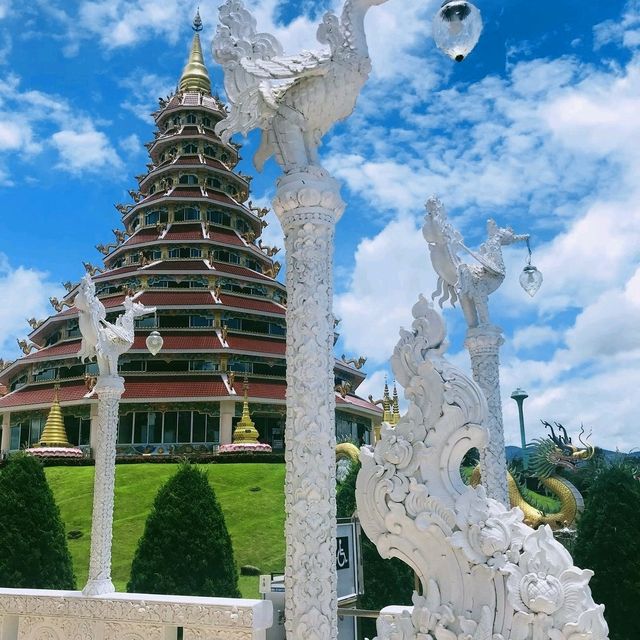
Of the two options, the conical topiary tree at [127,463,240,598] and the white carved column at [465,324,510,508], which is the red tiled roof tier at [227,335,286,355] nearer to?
the conical topiary tree at [127,463,240,598]

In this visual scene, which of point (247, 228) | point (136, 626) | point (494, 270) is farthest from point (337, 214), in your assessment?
point (247, 228)

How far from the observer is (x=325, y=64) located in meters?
5.34

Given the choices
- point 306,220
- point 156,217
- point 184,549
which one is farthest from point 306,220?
point 156,217

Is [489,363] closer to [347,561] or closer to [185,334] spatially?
[347,561]

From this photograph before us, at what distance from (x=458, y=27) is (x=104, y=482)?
7671mm

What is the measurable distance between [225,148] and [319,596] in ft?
102

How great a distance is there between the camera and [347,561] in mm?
7434

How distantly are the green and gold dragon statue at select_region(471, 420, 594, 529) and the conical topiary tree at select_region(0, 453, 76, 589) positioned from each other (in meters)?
8.39

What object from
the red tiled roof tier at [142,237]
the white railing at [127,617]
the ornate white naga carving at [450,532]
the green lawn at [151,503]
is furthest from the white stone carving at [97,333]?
the red tiled roof tier at [142,237]

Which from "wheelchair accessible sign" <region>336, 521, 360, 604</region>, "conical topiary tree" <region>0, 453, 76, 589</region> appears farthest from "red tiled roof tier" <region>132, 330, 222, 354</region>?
"wheelchair accessible sign" <region>336, 521, 360, 604</region>

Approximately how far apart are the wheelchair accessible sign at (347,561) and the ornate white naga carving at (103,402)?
10.4ft

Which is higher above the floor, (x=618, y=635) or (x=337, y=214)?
(x=337, y=214)

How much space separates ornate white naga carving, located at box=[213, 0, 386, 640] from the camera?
15.6 ft

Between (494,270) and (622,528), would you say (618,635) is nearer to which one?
(622,528)
